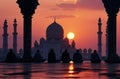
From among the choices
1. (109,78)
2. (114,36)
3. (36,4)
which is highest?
(36,4)

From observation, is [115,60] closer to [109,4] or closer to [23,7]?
[109,4]

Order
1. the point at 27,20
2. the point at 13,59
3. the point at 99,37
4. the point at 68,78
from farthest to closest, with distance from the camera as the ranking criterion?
1. the point at 99,37
2. the point at 27,20
3. the point at 13,59
4. the point at 68,78

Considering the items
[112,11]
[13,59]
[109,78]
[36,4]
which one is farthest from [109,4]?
[109,78]

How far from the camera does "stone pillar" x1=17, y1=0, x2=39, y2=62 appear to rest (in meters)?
58.1

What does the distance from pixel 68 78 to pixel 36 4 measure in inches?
1583

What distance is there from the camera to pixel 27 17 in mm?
59500

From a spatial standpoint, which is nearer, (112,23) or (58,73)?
(58,73)

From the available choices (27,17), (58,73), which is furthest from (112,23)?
(58,73)

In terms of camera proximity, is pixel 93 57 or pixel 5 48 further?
pixel 5 48

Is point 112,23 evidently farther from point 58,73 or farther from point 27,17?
point 58,73

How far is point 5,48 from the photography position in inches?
7707

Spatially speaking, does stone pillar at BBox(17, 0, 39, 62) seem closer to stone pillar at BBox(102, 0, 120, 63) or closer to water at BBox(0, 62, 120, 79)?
stone pillar at BBox(102, 0, 120, 63)

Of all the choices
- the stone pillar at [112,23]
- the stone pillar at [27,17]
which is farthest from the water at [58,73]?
the stone pillar at [112,23]

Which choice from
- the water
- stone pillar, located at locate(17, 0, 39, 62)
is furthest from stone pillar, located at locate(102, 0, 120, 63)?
the water
